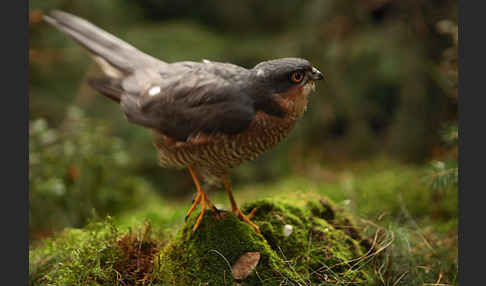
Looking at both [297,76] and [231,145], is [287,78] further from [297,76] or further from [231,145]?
[231,145]

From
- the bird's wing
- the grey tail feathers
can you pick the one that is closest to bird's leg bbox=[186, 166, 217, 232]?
the bird's wing

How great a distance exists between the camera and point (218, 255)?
2.66 m

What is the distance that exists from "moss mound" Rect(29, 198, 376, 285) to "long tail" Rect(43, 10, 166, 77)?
1117 millimetres

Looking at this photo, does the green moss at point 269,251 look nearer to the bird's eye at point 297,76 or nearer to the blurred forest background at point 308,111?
the blurred forest background at point 308,111

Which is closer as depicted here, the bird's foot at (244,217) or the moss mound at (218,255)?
the moss mound at (218,255)

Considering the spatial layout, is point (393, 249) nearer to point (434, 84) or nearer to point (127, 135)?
point (434, 84)

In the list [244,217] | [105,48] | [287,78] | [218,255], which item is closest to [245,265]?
[218,255]

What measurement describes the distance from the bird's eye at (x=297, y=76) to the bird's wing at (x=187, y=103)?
0.29 metres

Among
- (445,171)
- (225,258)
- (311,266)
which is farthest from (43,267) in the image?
(445,171)

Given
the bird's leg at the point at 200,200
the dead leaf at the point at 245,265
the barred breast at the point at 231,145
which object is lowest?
the dead leaf at the point at 245,265

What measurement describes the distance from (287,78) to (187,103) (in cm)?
64

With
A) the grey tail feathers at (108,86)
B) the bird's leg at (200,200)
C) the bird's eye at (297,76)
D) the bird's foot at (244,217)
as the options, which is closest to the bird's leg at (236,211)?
the bird's foot at (244,217)

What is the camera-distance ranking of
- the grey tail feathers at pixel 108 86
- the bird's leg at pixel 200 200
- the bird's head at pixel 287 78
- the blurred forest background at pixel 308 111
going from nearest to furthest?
1. the bird's head at pixel 287 78
2. the bird's leg at pixel 200 200
3. the grey tail feathers at pixel 108 86
4. the blurred forest background at pixel 308 111

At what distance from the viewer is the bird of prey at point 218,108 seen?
2600mm
